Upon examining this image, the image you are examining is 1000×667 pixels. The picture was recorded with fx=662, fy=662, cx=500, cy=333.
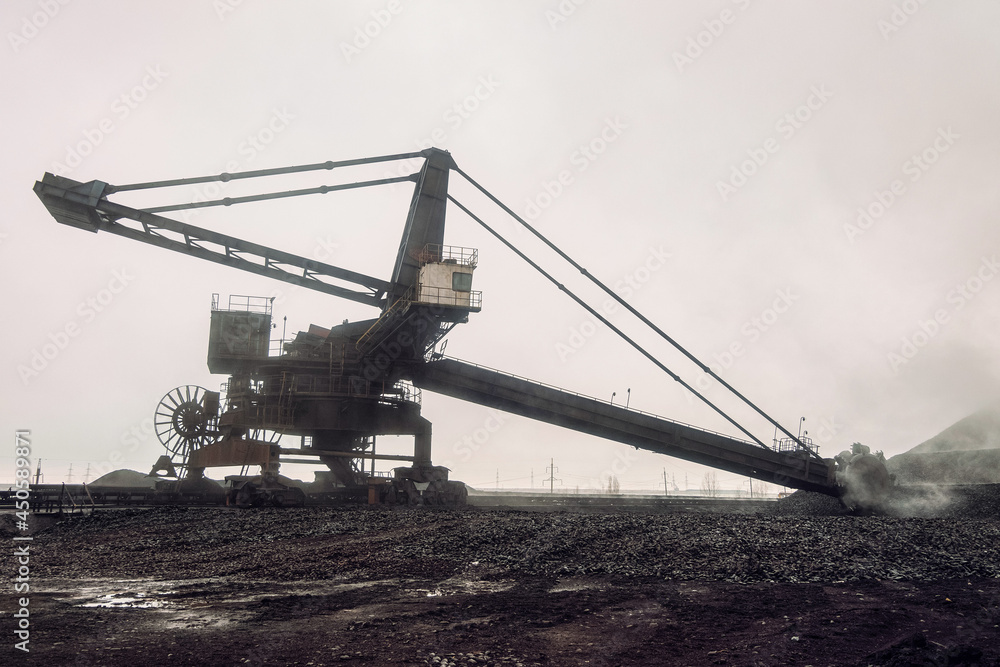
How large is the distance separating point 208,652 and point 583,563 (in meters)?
6.83

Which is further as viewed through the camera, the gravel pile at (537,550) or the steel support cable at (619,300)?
the steel support cable at (619,300)

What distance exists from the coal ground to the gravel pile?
6 cm

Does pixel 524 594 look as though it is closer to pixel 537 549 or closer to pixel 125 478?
pixel 537 549

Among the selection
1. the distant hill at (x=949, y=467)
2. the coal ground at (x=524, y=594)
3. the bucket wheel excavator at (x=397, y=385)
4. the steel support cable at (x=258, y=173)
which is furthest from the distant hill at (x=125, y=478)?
the distant hill at (x=949, y=467)

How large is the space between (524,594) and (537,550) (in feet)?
10.1

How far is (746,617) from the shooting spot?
827 centimetres

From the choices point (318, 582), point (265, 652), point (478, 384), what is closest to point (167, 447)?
point (478, 384)

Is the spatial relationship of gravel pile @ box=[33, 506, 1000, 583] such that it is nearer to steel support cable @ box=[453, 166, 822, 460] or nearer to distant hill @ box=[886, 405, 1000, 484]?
steel support cable @ box=[453, 166, 822, 460]

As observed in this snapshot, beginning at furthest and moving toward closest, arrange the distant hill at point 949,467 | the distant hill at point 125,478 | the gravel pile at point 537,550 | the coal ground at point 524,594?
1. the distant hill at point 125,478
2. the distant hill at point 949,467
3. the gravel pile at point 537,550
4. the coal ground at point 524,594

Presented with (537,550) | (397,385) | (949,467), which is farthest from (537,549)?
(949,467)

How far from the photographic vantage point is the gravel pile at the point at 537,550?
11.2 meters

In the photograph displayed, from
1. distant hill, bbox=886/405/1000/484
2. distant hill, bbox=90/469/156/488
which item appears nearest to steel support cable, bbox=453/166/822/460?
distant hill, bbox=886/405/1000/484

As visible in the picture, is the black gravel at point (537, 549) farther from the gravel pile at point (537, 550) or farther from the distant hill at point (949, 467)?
the distant hill at point (949, 467)

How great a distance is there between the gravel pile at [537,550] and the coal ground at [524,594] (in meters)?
0.06
